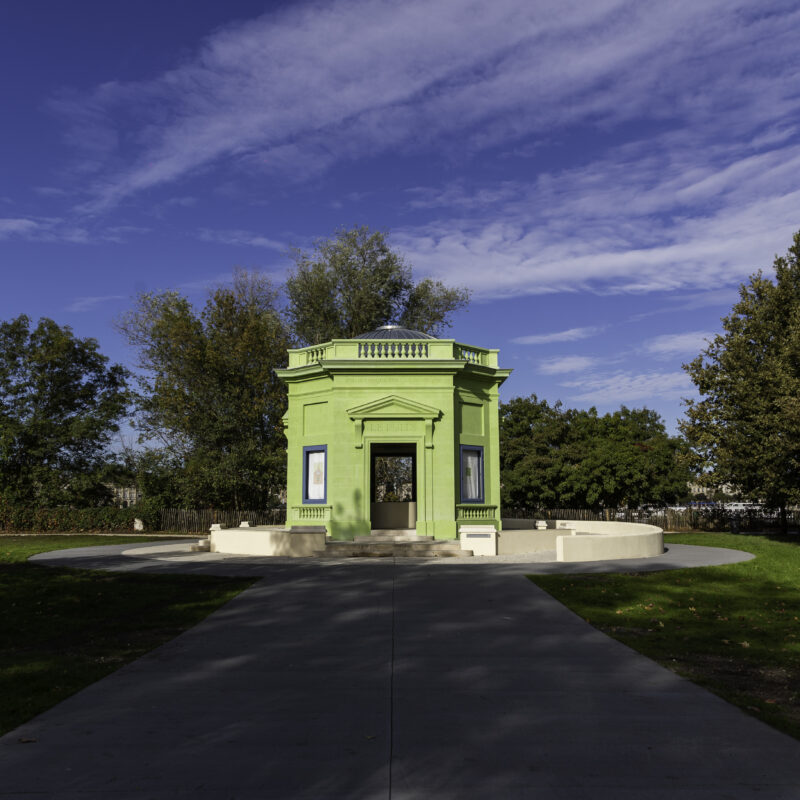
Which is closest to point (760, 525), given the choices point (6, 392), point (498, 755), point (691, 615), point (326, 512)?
point (326, 512)

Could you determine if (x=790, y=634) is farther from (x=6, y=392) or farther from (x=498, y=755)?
A: (x=6, y=392)

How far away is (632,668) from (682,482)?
39388 millimetres

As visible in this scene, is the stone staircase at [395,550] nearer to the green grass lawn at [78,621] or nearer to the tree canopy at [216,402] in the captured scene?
the green grass lawn at [78,621]

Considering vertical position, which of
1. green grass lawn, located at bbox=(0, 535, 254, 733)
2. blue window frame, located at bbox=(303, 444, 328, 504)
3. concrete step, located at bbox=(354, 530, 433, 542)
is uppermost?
blue window frame, located at bbox=(303, 444, 328, 504)

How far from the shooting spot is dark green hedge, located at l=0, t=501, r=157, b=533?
41.3 meters

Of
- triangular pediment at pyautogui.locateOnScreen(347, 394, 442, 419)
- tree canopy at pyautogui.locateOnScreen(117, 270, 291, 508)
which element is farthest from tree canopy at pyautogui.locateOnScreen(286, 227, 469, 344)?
triangular pediment at pyautogui.locateOnScreen(347, 394, 442, 419)

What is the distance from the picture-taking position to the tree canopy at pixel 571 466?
4200 centimetres

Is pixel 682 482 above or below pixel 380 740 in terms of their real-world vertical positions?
above

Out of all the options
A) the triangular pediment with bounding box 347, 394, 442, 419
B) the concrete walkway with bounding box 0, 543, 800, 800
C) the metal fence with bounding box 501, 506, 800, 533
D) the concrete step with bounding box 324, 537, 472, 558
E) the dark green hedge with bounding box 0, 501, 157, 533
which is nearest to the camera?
the concrete walkway with bounding box 0, 543, 800, 800

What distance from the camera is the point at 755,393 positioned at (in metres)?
30.4

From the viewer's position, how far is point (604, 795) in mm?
4461

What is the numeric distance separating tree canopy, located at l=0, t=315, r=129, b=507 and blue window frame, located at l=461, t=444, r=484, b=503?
2758cm

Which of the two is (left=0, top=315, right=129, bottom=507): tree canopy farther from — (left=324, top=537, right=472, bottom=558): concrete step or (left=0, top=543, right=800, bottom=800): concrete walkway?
(left=0, top=543, right=800, bottom=800): concrete walkway

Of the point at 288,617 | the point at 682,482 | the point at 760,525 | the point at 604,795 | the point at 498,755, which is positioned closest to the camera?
the point at 604,795
